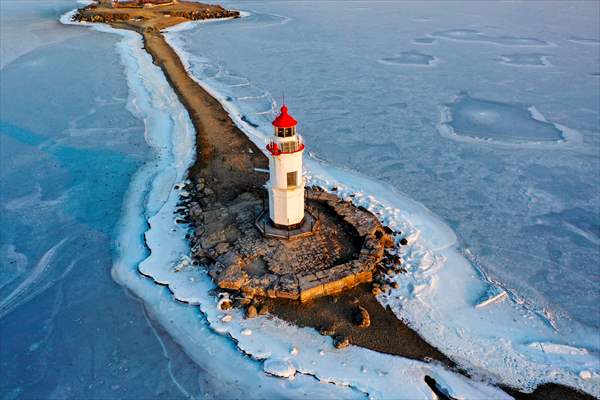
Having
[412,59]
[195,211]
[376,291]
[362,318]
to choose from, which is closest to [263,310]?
[362,318]

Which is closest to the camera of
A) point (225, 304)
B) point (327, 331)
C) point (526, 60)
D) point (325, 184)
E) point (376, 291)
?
point (327, 331)

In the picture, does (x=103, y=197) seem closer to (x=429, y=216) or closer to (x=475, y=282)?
(x=429, y=216)

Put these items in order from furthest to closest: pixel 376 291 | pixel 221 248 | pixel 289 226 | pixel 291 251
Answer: pixel 289 226
pixel 221 248
pixel 291 251
pixel 376 291

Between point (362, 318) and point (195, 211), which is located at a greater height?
point (195, 211)

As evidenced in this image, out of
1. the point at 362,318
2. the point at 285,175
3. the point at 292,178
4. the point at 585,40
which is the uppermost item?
the point at 585,40

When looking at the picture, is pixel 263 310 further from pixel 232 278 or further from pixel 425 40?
pixel 425 40

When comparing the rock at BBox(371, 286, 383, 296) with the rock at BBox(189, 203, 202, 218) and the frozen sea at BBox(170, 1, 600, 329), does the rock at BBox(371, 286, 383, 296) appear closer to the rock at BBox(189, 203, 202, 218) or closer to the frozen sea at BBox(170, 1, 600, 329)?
the frozen sea at BBox(170, 1, 600, 329)

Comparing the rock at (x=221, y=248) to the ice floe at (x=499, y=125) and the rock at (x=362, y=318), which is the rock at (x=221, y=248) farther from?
the ice floe at (x=499, y=125)
